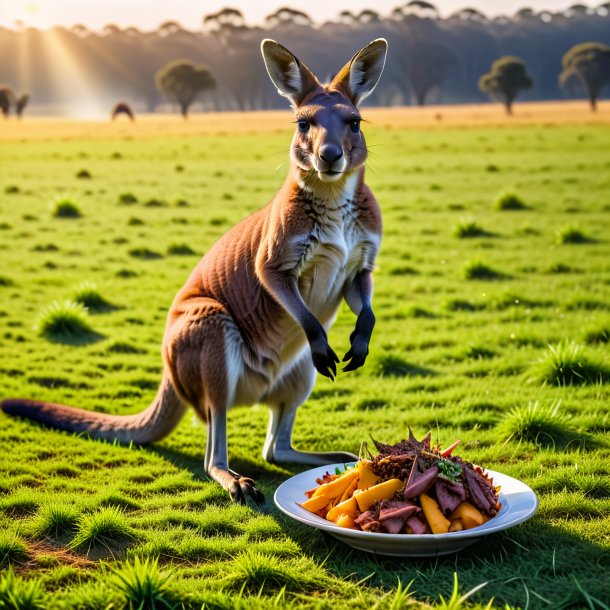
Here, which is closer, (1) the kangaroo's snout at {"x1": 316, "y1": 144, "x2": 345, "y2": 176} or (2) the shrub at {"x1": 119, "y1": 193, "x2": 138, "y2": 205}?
(1) the kangaroo's snout at {"x1": 316, "y1": 144, "x2": 345, "y2": 176}

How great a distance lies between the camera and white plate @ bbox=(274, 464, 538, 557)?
3926 millimetres

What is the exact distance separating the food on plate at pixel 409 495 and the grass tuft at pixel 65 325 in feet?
19.3

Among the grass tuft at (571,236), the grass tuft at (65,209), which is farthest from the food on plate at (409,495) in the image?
the grass tuft at (65,209)

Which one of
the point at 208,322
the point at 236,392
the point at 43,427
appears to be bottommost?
the point at 43,427

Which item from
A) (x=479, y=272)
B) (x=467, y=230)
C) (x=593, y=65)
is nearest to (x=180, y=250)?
(x=467, y=230)

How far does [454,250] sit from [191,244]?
4.08m

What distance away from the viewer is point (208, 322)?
216 inches

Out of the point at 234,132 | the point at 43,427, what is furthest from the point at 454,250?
the point at 234,132

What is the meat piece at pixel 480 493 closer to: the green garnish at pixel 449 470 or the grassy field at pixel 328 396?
the green garnish at pixel 449 470

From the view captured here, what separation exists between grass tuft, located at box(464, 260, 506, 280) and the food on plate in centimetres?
750

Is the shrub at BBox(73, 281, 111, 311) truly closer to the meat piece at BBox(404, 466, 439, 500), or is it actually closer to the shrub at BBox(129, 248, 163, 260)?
the shrub at BBox(129, 248, 163, 260)

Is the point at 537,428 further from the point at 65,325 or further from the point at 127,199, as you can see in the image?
the point at 127,199

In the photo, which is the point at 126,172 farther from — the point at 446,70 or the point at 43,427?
the point at 446,70

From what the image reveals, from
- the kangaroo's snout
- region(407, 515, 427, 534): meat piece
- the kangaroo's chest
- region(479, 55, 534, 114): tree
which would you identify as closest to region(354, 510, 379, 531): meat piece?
region(407, 515, 427, 534): meat piece
